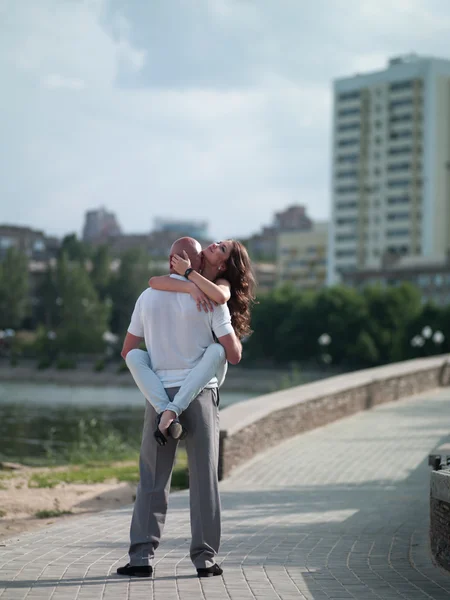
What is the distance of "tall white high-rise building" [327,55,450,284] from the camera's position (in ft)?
442

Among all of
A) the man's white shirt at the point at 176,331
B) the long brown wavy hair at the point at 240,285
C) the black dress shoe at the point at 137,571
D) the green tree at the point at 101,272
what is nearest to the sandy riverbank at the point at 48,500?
the black dress shoe at the point at 137,571

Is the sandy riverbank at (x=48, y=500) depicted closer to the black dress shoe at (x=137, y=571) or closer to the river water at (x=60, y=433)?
the black dress shoe at (x=137, y=571)

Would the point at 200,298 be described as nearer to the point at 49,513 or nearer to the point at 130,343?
the point at 130,343

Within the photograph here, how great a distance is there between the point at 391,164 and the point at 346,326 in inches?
2283

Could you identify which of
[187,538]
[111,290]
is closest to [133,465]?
[187,538]

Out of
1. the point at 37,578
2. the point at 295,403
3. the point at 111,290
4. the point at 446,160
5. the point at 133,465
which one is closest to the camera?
the point at 37,578

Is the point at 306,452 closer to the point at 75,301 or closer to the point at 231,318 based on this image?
the point at 231,318

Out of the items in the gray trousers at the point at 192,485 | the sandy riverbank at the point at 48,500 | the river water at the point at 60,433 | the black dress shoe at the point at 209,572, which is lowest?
the river water at the point at 60,433

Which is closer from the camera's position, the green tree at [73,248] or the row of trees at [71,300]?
the row of trees at [71,300]

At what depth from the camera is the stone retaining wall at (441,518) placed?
20.6 ft

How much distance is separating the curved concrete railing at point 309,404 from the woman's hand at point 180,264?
5.44 meters

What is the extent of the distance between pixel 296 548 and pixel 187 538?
28.7 inches

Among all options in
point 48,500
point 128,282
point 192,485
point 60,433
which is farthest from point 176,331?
point 128,282

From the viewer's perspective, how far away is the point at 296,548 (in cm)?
690
